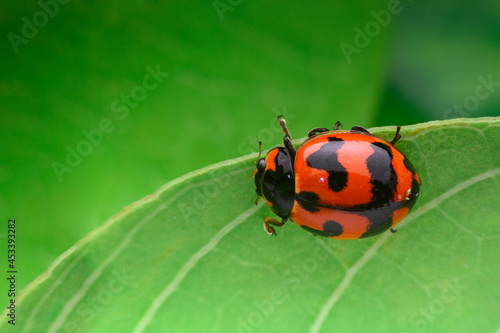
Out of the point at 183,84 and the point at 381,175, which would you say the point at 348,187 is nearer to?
the point at 381,175

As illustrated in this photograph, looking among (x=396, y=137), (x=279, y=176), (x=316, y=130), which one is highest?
(x=396, y=137)

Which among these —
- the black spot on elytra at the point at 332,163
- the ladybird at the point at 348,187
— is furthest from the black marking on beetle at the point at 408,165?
the black spot on elytra at the point at 332,163

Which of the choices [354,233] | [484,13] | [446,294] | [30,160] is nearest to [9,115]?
[30,160]

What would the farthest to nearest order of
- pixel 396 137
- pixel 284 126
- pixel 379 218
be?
pixel 284 126
pixel 379 218
pixel 396 137

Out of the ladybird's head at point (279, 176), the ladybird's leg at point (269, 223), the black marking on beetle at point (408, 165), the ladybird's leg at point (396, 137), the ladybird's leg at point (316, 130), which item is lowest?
the ladybird's head at point (279, 176)

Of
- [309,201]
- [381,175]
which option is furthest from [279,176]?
[381,175]

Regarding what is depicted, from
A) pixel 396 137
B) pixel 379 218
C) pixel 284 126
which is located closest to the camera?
pixel 396 137

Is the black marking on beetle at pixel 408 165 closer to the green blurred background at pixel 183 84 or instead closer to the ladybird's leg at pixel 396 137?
the ladybird's leg at pixel 396 137
